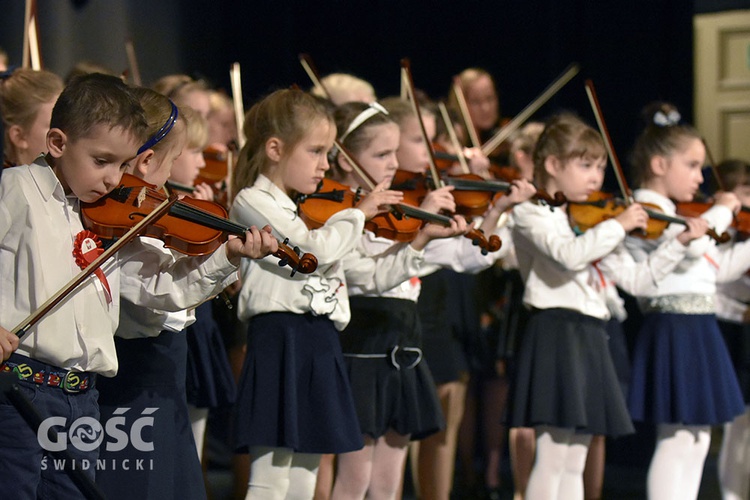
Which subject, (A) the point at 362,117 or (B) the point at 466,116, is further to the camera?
(B) the point at 466,116

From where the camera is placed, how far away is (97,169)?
1924mm

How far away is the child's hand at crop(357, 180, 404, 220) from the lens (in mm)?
2611

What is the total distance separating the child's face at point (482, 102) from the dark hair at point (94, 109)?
109 inches

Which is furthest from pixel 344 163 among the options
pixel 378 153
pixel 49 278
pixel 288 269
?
pixel 49 278

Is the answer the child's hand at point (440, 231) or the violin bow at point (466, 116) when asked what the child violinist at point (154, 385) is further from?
the violin bow at point (466, 116)

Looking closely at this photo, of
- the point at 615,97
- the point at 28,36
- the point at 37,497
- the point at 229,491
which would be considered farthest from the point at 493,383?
the point at 37,497

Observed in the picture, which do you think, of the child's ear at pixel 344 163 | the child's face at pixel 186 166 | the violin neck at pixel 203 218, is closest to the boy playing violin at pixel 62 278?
the violin neck at pixel 203 218

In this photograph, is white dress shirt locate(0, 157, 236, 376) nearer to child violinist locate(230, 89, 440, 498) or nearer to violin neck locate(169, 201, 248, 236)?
violin neck locate(169, 201, 248, 236)

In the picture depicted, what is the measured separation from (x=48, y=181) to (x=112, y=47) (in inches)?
106

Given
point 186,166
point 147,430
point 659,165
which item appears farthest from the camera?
point 659,165

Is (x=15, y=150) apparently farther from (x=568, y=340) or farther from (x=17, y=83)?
(x=568, y=340)

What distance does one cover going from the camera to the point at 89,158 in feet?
6.29

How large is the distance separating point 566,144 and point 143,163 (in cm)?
142

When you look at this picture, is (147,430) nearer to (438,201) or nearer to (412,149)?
(438,201)
